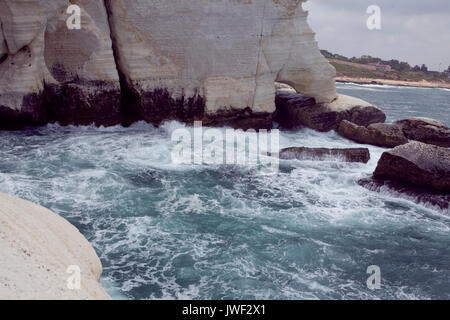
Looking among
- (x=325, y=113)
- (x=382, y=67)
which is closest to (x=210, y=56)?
(x=325, y=113)

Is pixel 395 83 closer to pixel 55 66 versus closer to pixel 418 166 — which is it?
pixel 418 166

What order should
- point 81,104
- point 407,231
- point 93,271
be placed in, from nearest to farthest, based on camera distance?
1. point 93,271
2. point 407,231
3. point 81,104

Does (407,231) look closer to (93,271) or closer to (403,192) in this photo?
(403,192)

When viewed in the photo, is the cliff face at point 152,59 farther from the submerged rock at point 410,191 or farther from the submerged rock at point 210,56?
the submerged rock at point 410,191

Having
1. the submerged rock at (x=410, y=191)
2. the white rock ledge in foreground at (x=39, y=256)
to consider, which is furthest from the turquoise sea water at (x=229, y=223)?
the white rock ledge in foreground at (x=39, y=256)
